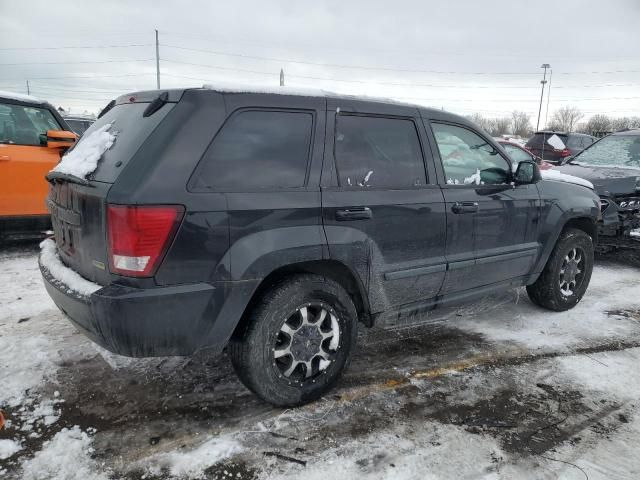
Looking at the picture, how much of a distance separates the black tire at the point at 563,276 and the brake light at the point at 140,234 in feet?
12.0

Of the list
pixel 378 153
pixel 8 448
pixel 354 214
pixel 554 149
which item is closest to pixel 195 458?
pixel 8 448

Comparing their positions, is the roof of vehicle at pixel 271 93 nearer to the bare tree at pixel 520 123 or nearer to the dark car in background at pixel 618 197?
the dark car in background at pixel 618 197

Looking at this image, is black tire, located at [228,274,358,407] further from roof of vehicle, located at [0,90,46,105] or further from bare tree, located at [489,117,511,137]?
bare tree, located at [489,117,511,137]

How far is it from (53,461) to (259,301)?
127 cm

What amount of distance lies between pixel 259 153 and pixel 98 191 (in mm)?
858

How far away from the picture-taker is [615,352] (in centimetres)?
386

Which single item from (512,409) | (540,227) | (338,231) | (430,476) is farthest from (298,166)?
(540,227)

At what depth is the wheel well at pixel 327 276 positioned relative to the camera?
2760 millimetres

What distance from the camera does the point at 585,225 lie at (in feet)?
16.1

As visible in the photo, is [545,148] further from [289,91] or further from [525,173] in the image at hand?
[289,91]

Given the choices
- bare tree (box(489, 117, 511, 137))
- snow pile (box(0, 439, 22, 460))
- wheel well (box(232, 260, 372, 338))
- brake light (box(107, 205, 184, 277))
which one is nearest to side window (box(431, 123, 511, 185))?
wheel well (box(232, 260, 372, 338))

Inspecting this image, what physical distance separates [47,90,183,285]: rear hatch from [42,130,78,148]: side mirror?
3.16m

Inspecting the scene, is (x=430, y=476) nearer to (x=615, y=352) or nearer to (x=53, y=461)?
(x=53, y=461)

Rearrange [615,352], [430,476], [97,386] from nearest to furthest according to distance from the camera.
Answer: [430,476] → [97,386] → [615,352]
